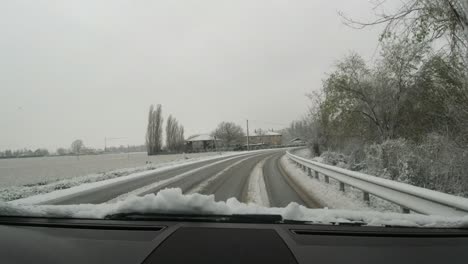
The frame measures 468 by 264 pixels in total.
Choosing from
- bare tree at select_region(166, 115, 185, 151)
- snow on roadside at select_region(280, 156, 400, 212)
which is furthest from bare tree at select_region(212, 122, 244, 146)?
snow on roadside at select_region(280, 156, 400, 212)

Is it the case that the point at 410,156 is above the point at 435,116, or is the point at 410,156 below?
below

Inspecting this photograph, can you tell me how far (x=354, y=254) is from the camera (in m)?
2.16

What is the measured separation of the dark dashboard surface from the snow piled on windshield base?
Answer: 19cm

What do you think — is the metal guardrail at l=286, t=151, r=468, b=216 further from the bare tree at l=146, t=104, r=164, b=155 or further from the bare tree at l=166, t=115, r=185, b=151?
the bare tree at l=166, t=115, r=185, b=151

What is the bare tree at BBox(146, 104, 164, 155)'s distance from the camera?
6631cm

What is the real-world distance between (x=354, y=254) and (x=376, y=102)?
756 inches

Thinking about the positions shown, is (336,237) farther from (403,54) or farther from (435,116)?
(403,54)

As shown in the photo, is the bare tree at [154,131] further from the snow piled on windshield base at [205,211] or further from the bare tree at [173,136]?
the snow piled on windshield base at [205,211]

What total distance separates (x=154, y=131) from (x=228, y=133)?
42804 mm

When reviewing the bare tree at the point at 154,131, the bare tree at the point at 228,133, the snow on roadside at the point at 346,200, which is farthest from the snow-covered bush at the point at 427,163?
the bare tree at the point at 228,133

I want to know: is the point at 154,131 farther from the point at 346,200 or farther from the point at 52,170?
the point at 346,200

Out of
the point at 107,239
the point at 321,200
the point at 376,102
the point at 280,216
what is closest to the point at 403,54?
the point at 376,102

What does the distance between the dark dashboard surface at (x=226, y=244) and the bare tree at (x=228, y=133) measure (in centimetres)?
9993

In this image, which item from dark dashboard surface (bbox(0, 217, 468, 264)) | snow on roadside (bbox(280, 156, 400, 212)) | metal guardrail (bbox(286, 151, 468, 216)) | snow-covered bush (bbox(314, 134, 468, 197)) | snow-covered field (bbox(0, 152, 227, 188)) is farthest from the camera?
snow-covered field (bbox(0, 152, 227, 188))
